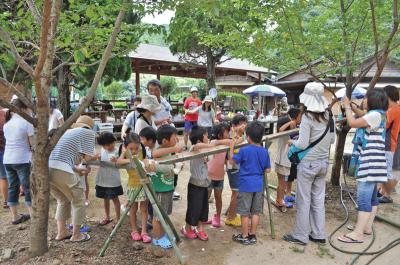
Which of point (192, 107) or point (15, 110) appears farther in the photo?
point (192, 107)

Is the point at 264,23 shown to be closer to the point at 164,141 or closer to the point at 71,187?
the point at 164,141

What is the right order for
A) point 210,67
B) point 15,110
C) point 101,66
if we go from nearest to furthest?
point 15,110
point 101,66
point 210,67

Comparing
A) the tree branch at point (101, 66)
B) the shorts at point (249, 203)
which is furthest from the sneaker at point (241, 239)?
the tree branch at point (101, 66)

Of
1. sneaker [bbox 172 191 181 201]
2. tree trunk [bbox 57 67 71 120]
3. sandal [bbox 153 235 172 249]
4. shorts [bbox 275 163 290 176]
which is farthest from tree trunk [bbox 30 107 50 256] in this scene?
tree trunk [bbox 57 67 71 120]

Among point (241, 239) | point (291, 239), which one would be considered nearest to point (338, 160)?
point (291, 239)

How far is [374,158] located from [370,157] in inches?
1.8

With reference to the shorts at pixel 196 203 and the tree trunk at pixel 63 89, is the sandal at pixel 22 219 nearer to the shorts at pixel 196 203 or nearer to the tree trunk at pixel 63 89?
the shorts at pixel 196 203

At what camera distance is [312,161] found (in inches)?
149

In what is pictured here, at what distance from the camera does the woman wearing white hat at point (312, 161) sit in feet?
12.2

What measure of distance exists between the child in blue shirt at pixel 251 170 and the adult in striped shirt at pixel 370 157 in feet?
3.79

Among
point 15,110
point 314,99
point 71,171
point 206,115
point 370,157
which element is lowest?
point 71,171

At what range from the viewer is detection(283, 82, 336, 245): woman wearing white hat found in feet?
12.2

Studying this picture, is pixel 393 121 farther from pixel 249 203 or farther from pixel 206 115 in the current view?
pixel 206 115

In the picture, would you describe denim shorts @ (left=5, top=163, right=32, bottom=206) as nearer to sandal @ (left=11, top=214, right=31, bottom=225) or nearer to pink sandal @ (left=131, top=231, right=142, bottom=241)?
sandal @ (left=11, top=214, right=31, bottom=225)
